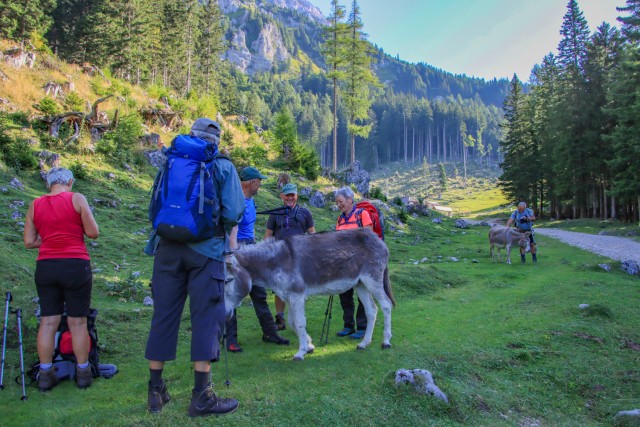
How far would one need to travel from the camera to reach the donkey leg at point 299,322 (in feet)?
20.1

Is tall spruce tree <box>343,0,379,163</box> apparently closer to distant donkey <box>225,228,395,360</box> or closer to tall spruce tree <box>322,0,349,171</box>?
tall spruce tree <box>322,0,349,171</box>

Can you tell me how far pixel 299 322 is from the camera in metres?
6.12

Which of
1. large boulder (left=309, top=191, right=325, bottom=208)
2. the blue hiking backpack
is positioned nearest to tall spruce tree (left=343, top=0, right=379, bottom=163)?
large boulder (left=309, top=191, right=325, bottom=208)

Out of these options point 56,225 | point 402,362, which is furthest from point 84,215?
point 402,362

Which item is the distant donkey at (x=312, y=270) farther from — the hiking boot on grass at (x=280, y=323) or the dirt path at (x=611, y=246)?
the dirt path at (x=611, y=246)

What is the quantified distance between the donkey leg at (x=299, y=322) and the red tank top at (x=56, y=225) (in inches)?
121

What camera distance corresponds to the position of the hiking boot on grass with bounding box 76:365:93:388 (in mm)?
4941

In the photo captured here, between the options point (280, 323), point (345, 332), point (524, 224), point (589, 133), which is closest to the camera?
point (345, 332)

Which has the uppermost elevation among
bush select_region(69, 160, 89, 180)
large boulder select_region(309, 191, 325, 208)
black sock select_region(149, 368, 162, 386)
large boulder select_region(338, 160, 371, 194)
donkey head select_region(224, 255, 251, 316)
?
large boulder select_region(338, 160, 371, 194)

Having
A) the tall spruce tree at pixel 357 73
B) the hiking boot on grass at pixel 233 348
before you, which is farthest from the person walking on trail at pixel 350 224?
the tall spruce tree at pixel 357 73

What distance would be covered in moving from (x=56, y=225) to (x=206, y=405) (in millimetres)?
2931

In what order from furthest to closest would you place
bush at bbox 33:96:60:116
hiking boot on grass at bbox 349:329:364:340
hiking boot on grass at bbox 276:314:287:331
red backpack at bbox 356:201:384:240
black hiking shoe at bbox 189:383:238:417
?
bush at bbox 33:96:60:116, hiking boot on grass at bbox 276:314:287:331, red backpack at bbox 356:201:384:240, hiking boot on grass at bbox 349:329:364:340, black hiking shoe at bbox 189:383:238:417

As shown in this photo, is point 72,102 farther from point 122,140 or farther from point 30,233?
point 30,233

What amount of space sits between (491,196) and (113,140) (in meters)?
80.5
